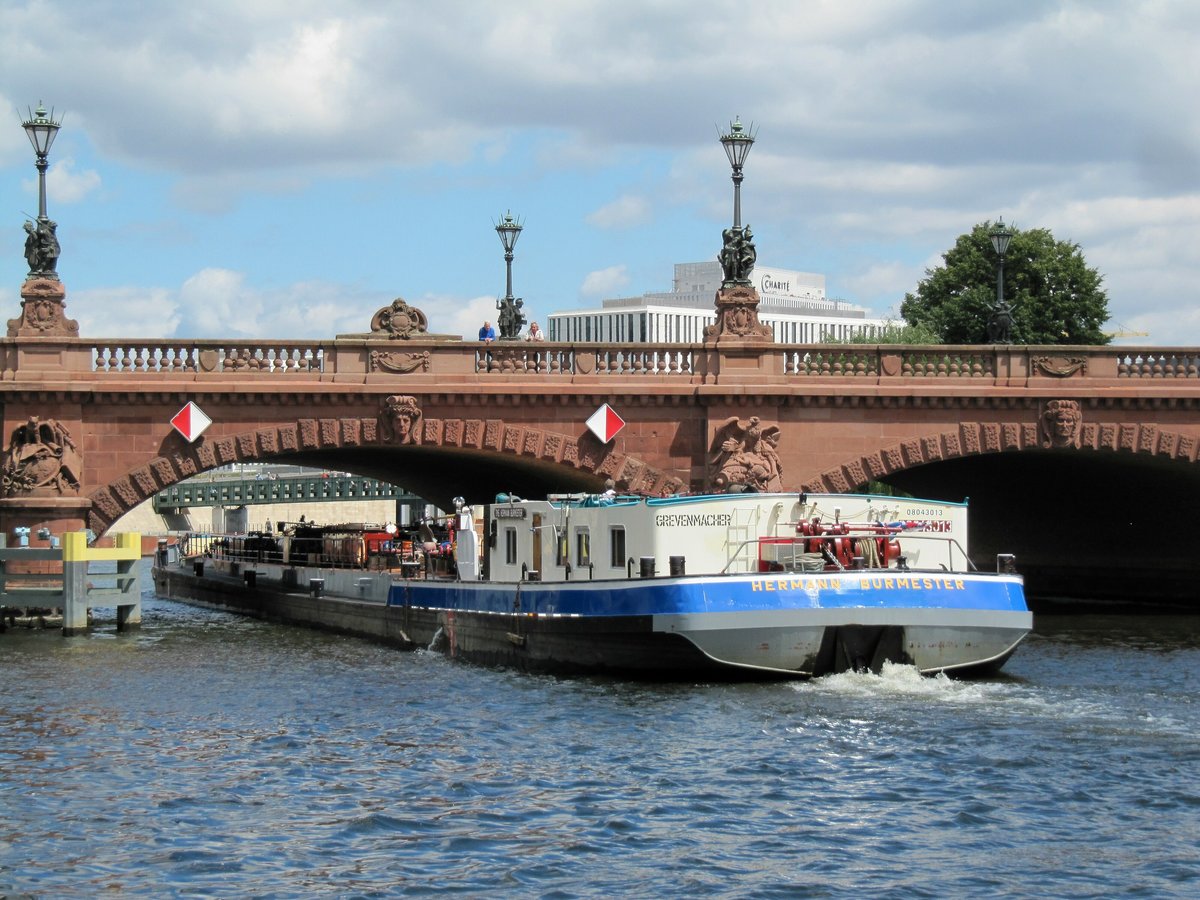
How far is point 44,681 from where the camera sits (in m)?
35.8

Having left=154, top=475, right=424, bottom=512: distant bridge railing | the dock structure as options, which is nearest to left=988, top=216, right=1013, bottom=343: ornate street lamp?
the dock structure

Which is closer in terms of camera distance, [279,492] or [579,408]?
[579,408]

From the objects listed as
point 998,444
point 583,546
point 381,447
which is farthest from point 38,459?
point 998,444

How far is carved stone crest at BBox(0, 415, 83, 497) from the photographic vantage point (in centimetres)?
4528

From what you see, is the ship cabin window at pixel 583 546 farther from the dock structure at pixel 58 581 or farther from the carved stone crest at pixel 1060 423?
the carved stone crest at pixel 1060 423

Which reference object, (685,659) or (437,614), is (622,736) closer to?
(685,659)

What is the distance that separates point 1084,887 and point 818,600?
1281cm

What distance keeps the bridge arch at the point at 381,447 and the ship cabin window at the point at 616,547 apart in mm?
11848

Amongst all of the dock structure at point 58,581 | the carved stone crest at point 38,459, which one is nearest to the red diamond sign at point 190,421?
the carved stone crest at point 38,459

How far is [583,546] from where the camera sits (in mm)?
37750

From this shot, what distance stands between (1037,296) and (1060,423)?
119ft

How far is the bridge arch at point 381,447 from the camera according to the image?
46.3 m

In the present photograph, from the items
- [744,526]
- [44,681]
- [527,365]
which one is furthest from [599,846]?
[527,365]

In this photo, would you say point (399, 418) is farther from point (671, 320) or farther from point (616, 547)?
point (671, 320)
